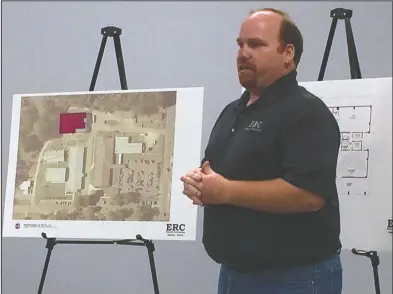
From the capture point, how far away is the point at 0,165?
2.87 metres

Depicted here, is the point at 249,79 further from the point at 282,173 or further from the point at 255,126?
the point at 282,173

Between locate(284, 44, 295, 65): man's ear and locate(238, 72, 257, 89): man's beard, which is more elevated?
locate(284, 44, 295, 65): man's ear

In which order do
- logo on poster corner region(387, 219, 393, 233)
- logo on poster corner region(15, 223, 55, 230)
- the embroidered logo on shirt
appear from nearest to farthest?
the embroidered logo on shirt < logo on poster corner region(387, 219, 393, 233) < logo on poster corner region(15, 223, 55, 230)

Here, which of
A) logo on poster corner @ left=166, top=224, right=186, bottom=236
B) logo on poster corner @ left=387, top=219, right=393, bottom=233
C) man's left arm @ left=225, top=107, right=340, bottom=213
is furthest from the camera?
logo on poster corner @ left=166, top=224, right=186, bottom=236

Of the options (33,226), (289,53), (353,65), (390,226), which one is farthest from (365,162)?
(33,226)

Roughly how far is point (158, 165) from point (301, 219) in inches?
31.1

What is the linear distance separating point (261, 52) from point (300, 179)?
0.35m

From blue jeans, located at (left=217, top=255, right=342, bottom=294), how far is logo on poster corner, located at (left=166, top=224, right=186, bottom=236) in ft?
1.91

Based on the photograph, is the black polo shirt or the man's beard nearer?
the black polo shirt

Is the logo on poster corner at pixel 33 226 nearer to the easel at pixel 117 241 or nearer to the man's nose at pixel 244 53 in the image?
the easel at pixel 117 241

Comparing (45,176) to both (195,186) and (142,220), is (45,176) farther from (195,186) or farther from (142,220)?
(195,186)

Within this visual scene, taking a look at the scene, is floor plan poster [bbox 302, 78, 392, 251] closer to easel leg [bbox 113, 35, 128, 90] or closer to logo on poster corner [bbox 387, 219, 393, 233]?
logo on poster corner [bbox 387, 219, 393, 233]

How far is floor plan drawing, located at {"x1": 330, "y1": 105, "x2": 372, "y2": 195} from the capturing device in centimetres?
179

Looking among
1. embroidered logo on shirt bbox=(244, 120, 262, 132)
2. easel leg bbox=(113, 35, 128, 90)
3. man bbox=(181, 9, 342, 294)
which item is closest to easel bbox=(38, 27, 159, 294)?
easel leg bbox=(113, 35, 128, 90)
